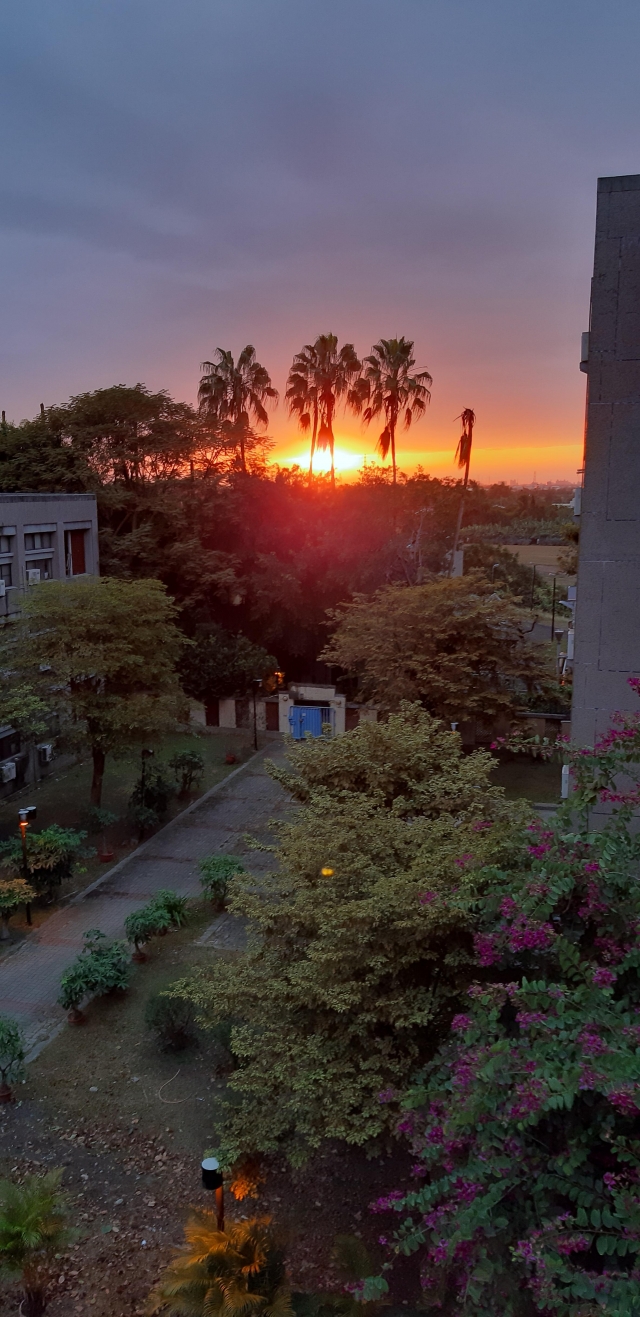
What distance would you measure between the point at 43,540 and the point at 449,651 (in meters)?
11.5

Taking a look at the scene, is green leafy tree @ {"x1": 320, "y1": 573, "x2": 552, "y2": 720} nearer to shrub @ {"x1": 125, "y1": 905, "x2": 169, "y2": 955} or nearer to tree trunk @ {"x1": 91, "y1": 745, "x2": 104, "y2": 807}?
tree trunk @ {"x1": 91, "y1": 745, "x2": 104, "y2": 807}

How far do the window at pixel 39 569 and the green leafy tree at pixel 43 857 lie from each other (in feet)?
25.7

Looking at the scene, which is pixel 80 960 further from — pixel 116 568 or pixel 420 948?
pixel 116 568

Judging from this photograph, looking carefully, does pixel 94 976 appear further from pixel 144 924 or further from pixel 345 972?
pixel 345 972

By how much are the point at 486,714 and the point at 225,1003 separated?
49.2 ft

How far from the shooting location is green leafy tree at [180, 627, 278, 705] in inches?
1086

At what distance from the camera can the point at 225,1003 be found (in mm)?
7906

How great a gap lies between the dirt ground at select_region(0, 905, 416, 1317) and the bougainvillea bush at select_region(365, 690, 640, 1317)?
2.29 metres

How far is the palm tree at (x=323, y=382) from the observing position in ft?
103

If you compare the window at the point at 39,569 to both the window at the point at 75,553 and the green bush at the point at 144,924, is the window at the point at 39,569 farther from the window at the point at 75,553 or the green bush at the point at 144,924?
the green bush at the point at 144,924

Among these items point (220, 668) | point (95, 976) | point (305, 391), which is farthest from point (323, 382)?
point (95, 976)

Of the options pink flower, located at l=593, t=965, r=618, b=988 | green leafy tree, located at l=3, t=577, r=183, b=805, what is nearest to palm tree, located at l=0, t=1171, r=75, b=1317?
pink flower, located at l=593, t=965, r=618, b=988

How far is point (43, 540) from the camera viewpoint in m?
22.2

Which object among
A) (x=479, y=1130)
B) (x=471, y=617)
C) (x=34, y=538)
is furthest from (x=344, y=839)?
A: (x=34, y=538)
